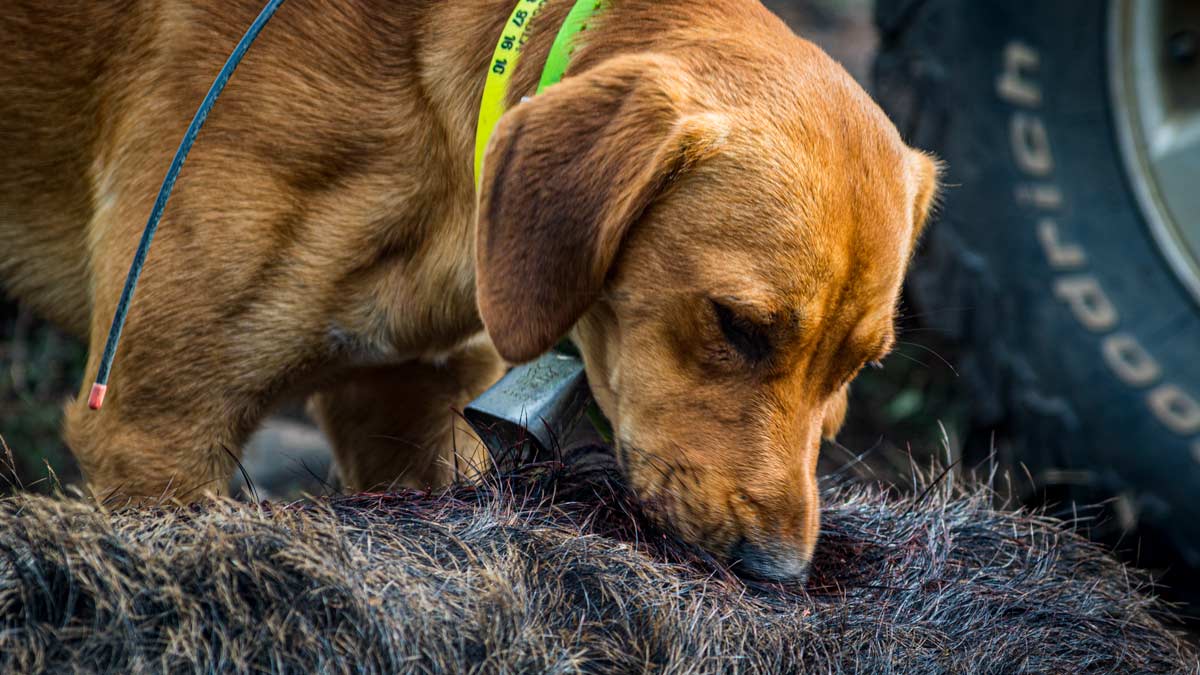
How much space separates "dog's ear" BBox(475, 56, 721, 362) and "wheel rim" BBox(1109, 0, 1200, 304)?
202 cm

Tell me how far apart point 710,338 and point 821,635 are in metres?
0.60

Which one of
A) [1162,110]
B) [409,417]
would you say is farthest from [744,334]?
[1162,110]

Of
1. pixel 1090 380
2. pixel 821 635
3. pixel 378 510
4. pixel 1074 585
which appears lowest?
pixel 1090 380

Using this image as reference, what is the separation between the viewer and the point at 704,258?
2.28 metres

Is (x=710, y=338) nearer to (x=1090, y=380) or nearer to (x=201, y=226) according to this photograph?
(x=201, y=226)

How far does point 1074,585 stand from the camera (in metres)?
2.29

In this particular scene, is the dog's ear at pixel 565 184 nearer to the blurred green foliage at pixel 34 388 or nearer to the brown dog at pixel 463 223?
the brown dog at pixel 463 223

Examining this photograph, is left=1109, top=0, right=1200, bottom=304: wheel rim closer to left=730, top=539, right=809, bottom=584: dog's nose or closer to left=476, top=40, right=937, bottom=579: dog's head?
left=476, top=40, right=937, bottom=579: dog's head

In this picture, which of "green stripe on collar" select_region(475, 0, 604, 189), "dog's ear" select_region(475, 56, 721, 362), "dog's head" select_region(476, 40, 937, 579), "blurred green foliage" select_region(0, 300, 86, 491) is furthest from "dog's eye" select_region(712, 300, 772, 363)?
"blurred green foliage" select_region(0, 300, 86, 491)

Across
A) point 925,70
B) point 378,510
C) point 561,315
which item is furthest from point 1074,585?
point 925,70

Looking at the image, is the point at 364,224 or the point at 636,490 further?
the point at 364,224

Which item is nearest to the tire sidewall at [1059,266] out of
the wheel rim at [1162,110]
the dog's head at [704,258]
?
the wheel rim at [1162,110]

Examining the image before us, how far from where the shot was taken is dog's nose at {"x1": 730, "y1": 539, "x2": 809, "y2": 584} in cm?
216

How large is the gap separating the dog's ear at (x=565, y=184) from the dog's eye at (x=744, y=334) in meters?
0.24
